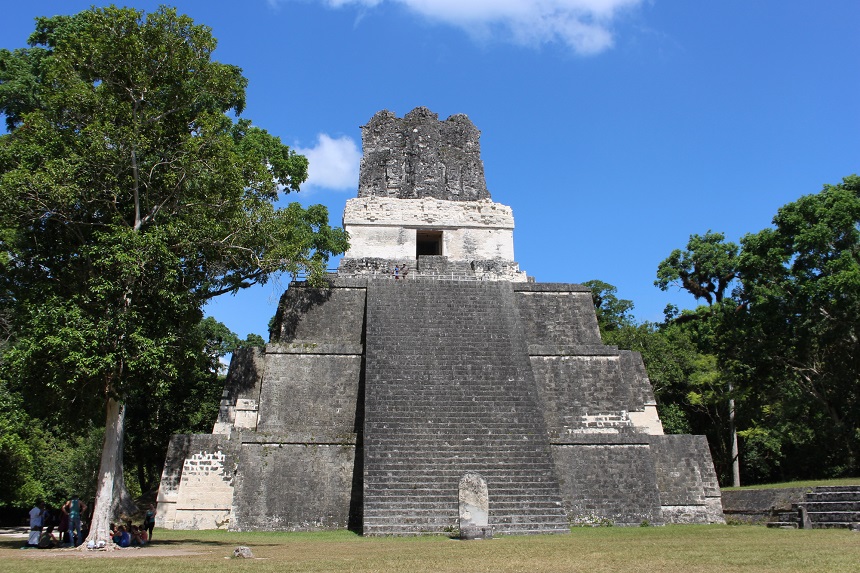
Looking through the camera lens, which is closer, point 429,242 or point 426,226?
point 426,226

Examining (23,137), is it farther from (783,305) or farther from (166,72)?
(783,305)

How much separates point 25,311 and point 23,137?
241cm

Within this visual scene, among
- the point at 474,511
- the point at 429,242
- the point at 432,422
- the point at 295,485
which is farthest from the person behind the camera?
the point at 429,242

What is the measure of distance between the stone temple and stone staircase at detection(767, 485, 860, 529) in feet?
4.62

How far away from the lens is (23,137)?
9.62 metres

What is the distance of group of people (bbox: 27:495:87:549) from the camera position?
9.06m

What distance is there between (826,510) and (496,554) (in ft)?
20.1

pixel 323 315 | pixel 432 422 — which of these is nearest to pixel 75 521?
pixel 432 422

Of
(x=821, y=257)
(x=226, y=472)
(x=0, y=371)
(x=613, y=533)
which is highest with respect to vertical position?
(x=821, y=257)

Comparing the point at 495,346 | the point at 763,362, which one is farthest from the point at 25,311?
the point at 763,362

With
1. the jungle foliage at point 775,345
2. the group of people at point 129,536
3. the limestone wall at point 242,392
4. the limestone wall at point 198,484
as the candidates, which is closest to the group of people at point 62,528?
the group of people at point 129,536

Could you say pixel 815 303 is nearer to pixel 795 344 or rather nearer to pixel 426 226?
pixel 795 344

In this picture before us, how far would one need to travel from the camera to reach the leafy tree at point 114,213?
853 cm

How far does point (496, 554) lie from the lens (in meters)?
6.84
